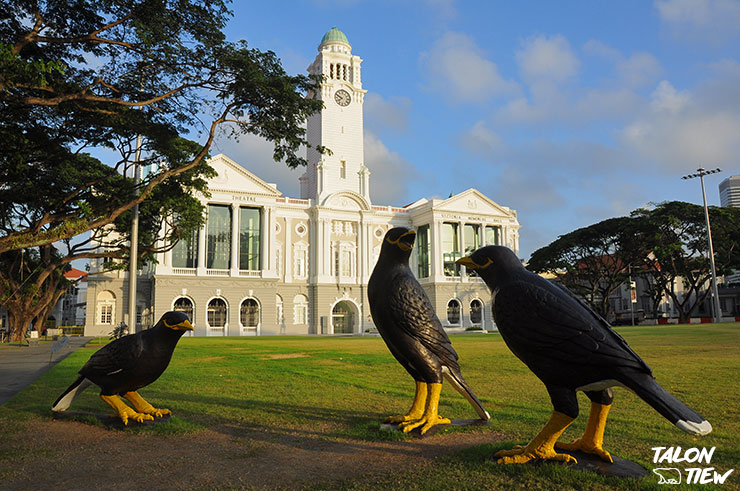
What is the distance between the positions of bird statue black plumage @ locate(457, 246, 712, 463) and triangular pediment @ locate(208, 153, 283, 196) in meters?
43.3

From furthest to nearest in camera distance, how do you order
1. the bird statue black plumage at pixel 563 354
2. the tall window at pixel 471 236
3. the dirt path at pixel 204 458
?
1. the tall window at pixel 471 236
2. the dirt path at pixel 204 458
3. the bird statue black plumage at pixel 563 354

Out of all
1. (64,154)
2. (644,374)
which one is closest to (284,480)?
(644,374)

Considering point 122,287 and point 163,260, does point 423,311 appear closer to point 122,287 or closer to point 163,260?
point 163,260

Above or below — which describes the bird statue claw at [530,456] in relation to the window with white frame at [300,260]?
below

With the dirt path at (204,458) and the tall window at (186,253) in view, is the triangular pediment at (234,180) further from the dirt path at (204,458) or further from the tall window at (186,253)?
the dirt path at (204,458)

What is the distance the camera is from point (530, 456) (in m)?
4.01

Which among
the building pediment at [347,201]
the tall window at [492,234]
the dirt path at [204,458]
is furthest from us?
the tall window at [492,234]

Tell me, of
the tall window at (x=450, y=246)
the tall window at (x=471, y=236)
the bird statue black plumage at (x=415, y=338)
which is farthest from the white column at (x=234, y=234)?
the bird statue black plumage at (x=415, y=338)

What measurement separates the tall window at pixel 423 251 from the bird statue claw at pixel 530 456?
49822mm

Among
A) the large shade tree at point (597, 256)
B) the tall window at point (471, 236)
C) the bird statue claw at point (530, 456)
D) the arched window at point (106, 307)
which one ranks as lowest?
the bird statue claw at point (530, 456)

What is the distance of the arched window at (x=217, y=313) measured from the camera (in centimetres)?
4431

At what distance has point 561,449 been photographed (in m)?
4.14

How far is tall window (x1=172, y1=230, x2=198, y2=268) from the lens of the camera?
43.5 meters

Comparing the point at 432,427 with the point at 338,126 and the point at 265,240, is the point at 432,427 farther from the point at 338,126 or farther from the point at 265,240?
the point at 338,126
